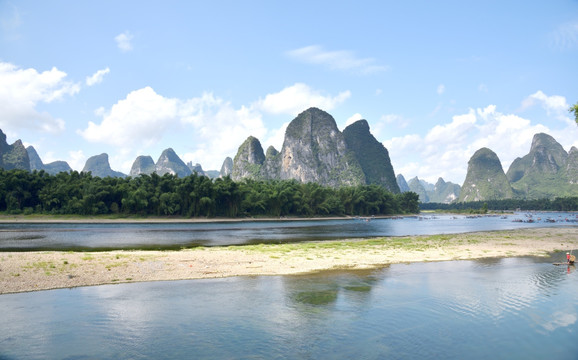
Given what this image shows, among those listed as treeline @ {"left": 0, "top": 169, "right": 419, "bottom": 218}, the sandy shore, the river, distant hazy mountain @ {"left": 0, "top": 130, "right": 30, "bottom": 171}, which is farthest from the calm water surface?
distant hazy mountain @ {"left": 0, "top": 130, "right": 30, "bottom": 171}

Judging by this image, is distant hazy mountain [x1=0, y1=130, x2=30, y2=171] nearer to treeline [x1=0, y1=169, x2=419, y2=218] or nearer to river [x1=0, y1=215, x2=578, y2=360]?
treeline [x1=0, y1=169, x2=419, y2=218]

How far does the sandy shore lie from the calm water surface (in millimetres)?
1643

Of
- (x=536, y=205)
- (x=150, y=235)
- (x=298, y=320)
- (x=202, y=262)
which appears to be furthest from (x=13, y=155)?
(x=536, y=205)

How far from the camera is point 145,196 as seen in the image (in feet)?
256

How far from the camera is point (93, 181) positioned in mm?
79562

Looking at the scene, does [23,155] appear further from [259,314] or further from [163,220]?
[259,314]

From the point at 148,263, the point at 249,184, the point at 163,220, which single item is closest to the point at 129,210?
the point at 163,220

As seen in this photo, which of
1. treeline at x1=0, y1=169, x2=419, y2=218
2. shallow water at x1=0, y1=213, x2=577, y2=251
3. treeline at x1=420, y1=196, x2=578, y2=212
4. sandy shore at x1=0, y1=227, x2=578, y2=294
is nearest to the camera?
sandy shore at x1=0, y1=227, x2=578, y2=294

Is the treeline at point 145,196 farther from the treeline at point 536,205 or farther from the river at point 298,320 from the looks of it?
the treeline at point 536,205

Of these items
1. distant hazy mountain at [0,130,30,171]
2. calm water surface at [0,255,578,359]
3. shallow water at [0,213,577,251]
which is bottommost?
shallow water at [0,213,577,251]

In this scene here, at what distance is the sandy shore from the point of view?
17203 mm

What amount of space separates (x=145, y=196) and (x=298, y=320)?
239ft

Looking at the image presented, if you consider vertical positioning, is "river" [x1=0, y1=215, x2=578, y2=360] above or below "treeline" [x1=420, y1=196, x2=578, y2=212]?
below

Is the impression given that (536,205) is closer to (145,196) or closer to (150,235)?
(145,196)
